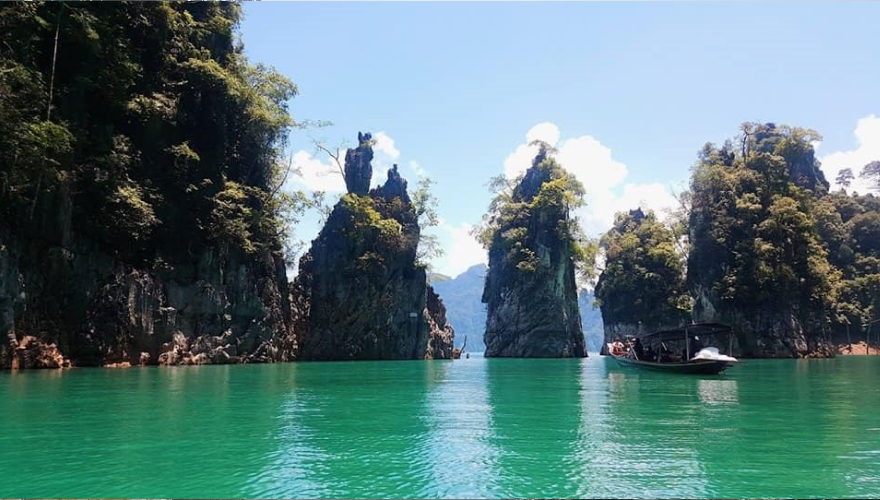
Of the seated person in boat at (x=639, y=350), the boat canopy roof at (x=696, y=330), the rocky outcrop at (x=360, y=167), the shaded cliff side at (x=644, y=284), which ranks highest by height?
the rocky outcrop at (x=360, y=167)

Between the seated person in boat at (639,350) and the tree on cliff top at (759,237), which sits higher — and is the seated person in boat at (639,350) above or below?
below

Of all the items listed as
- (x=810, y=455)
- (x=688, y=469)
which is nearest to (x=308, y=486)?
(x=688, y=469)

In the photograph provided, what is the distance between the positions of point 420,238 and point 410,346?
33.7 feet

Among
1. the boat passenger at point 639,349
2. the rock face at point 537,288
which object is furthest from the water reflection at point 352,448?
the rock face at point 537,288

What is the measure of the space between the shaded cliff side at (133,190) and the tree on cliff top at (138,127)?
3.1 inches

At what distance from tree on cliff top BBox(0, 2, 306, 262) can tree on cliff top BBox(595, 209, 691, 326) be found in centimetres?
4396

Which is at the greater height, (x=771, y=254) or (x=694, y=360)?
(x=771, y=254)

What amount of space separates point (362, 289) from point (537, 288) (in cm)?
2218

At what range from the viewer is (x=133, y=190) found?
3284 cm

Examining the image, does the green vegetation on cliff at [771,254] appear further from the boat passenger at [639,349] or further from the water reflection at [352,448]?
the water reflection at [352,448]

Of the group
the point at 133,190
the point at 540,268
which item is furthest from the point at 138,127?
the point at 540,268

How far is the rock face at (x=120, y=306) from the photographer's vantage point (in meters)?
28.5

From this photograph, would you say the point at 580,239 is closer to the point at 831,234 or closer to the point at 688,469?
the point at 831,234

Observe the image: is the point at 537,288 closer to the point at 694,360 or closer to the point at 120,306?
the point at 694,360
